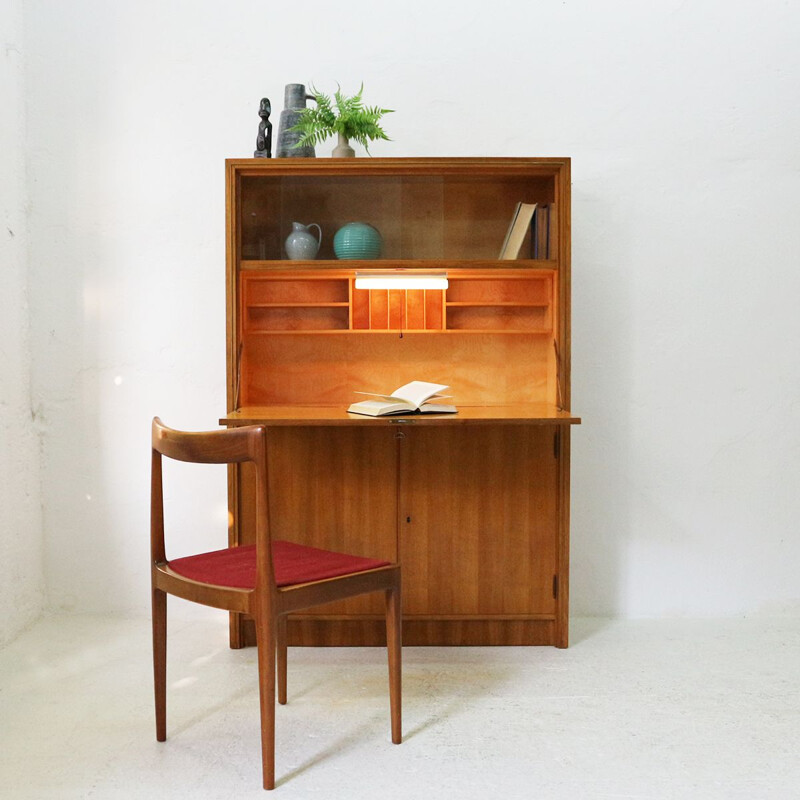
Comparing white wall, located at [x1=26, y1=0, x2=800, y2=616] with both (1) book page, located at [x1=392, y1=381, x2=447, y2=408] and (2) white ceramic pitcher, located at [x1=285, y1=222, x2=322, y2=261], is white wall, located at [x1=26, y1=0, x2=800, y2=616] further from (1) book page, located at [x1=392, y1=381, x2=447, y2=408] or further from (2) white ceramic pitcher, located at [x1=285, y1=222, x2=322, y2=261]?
(1) book page, located at [x1=392, y1=381, x2=447, y2=408]

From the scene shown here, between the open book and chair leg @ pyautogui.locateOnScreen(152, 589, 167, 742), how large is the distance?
95cm

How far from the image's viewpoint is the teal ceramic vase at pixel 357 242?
3096mm

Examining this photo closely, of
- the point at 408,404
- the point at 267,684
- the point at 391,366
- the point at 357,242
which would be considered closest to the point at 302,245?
the point at 357,242

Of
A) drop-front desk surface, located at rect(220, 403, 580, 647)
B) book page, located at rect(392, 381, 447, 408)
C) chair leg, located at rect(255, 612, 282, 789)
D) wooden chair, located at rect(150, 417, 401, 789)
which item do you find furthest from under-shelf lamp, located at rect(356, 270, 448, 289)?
chair leg, located at rect(255, 612, 282, 789)

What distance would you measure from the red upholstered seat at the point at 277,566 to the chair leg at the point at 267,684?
0.10 metres

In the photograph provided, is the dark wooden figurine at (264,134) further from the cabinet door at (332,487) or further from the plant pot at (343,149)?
the cabinet door at (332,487)

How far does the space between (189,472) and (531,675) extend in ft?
5.31

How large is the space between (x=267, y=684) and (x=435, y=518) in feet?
4.02

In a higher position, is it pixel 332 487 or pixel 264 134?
pixel 264 134

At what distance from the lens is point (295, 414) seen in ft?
9.54

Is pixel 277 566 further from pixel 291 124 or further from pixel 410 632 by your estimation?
pixel 291 124

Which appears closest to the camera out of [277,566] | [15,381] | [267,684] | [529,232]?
[267,684]

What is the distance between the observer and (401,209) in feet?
10.3

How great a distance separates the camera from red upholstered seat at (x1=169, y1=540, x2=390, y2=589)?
2.10 m
